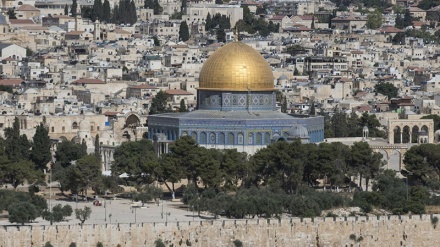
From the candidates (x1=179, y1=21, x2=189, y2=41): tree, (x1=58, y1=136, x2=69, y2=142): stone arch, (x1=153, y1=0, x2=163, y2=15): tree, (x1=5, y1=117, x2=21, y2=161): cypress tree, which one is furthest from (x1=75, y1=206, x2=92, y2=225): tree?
(x1=153, y1=0, x2=163, y2=15): tree

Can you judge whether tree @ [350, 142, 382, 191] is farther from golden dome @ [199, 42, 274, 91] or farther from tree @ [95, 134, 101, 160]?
tree @ [95, 134, 101, 160]

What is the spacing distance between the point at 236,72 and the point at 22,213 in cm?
1944

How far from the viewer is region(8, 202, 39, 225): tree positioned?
211 ft

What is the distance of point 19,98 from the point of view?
334ft

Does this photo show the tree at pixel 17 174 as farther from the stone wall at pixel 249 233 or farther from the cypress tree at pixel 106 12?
the cypress tree at pixel 106 12

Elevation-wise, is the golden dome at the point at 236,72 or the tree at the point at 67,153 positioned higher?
the golden dome at the point at 236,72

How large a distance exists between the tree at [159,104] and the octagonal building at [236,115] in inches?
463

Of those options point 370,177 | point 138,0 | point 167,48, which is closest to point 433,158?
point 370,177

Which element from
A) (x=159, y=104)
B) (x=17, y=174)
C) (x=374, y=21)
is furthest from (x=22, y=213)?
(x=374, y=21)

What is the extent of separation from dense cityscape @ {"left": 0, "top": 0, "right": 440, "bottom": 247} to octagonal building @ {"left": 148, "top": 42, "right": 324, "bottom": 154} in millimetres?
72

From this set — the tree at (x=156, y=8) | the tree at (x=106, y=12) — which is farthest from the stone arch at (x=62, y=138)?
the tree at (x=156, y=8)

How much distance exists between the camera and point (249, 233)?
6469 cm

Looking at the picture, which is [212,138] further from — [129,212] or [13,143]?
[129,212]

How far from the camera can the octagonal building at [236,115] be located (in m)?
79.9
